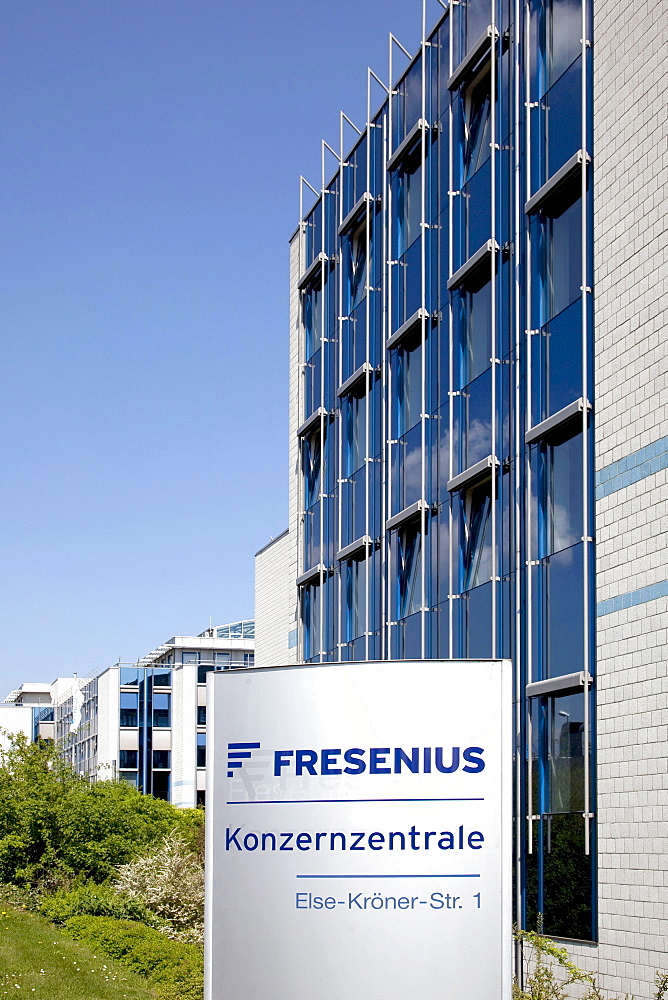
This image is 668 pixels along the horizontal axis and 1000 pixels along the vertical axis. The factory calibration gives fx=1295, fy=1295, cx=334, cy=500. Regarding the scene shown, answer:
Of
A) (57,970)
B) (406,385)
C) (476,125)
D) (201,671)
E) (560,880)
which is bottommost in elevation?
(57,970)

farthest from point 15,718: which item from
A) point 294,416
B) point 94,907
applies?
point 94,907

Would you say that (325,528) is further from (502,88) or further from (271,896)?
(271,896)

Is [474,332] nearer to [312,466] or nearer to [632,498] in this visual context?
[632,498]

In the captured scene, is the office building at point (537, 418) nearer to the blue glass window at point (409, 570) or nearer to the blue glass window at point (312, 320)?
the blue glass window at point (409, 570)

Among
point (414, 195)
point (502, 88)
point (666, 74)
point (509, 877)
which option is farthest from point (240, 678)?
point (414, 195)

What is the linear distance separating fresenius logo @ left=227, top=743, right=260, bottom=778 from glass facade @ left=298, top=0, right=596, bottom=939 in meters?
8.24

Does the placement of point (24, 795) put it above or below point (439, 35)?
below

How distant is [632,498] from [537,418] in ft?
9.94

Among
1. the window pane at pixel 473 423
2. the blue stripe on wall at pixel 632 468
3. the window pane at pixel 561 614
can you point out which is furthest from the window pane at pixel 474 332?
the blue stripe on wall at pixel 632 468

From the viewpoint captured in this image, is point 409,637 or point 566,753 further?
point 409,637

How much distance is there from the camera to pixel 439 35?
2256 cm

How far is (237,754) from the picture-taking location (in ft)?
26.7

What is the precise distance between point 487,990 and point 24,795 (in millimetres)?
24733

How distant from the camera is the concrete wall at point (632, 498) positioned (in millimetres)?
→ 14078
